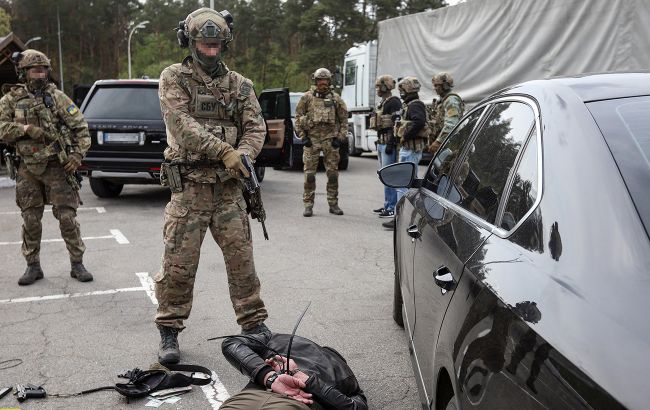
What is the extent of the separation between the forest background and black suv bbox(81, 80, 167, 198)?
2912 centimetres

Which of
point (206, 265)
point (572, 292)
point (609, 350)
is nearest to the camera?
point (609, 350)

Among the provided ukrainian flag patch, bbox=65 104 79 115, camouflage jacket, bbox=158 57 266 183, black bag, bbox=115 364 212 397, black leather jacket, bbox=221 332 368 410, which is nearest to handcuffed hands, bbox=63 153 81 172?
ukrainian flag patch, bbox=65 104 79 115

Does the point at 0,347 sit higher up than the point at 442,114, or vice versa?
the point at 442,114

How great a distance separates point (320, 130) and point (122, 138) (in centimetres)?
281

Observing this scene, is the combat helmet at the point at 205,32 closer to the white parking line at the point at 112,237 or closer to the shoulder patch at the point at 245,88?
the shoulder patch at the point at 245,88

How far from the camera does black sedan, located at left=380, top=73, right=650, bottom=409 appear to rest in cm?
130

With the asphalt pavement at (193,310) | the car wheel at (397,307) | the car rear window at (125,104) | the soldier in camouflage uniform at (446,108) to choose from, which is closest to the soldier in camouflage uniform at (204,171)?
the asphalt pavement at (193,310)

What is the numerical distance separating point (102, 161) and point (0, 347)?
5574mm

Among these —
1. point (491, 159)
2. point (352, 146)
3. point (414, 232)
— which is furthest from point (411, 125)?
point (352, 146)

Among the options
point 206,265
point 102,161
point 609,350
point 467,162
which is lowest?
point 206,265

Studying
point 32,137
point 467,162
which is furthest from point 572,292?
point 32,137

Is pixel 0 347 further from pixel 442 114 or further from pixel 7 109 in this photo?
pixel 442 114

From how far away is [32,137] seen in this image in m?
5.55

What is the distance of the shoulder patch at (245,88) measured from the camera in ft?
13.4
